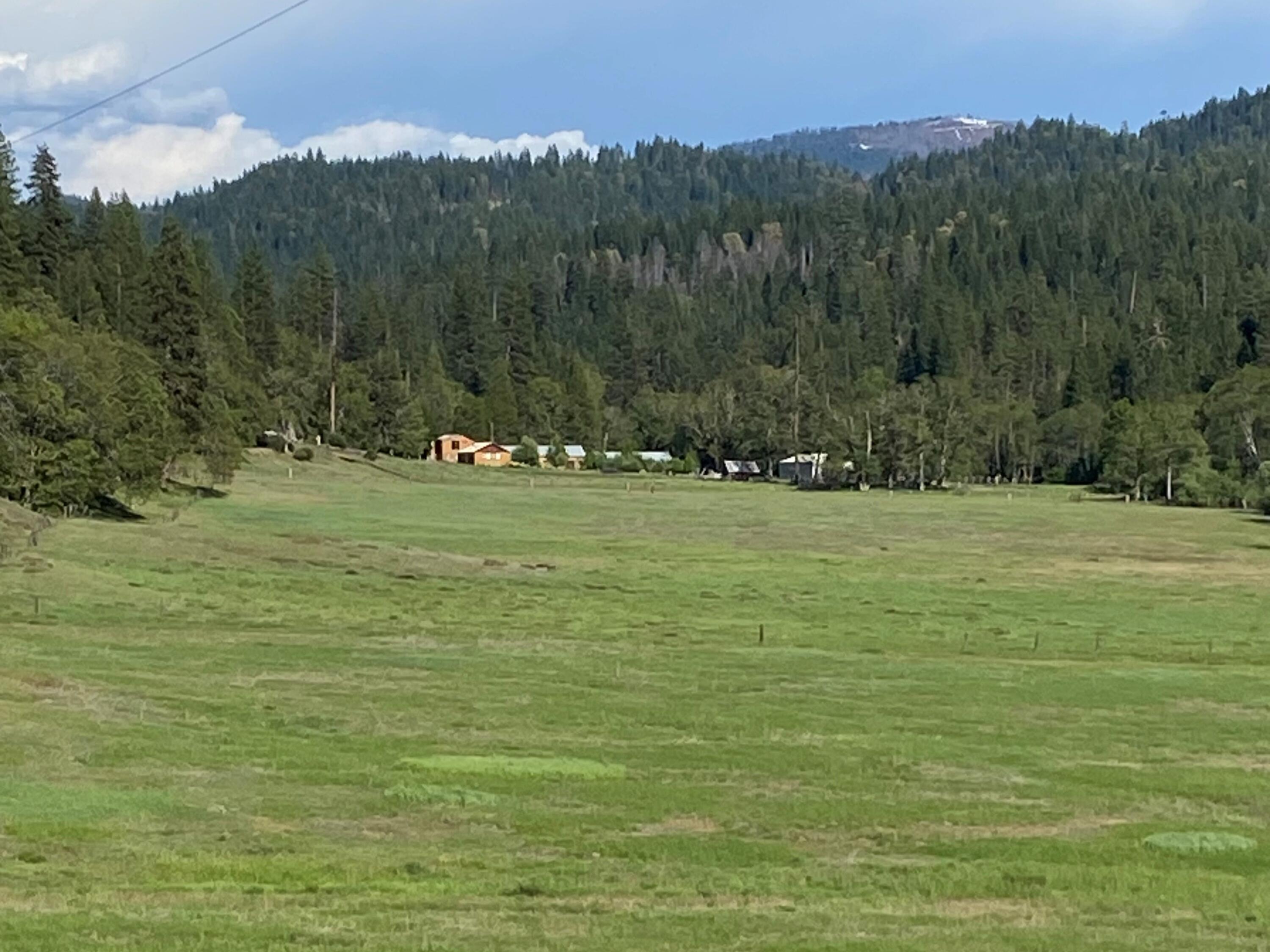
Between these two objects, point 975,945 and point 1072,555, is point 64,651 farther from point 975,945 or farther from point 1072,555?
point 1072,555

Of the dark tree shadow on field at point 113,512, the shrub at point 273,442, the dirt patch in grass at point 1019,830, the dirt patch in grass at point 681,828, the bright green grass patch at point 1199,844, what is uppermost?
the shrub at point 273,442

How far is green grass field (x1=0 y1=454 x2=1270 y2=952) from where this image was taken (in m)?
17.8

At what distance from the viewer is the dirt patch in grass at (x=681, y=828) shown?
2394 centimetres

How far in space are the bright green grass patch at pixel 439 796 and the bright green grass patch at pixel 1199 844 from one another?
31.6 ft

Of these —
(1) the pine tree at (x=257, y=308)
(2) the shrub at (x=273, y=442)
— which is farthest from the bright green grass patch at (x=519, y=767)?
(1) the pine tree at (x=257, y=308)

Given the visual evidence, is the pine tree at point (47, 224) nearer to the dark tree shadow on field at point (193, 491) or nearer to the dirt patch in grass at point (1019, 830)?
the dark tree shadow on field at point (193, 491)

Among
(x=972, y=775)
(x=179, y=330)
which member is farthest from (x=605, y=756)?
(x=179, y=330)

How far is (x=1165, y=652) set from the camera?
184 feet

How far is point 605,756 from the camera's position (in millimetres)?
31594

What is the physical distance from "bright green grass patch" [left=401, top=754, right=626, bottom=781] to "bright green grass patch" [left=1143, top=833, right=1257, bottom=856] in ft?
29.7

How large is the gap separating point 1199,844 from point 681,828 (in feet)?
23.4

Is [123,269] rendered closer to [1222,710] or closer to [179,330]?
[179,330]

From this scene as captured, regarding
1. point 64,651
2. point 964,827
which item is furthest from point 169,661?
point 964,827

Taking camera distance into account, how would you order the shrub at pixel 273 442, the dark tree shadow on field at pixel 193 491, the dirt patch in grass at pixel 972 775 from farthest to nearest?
1. the shrub at pixel 273 442
2. the dark tree shadow on field at pixel 193 491
3. the dirt patch in grass at pixel 972 775
